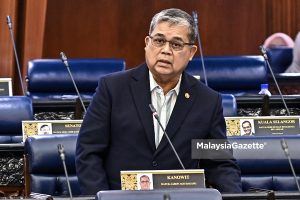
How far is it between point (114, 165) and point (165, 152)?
0.72ft

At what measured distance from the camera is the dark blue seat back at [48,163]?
15.2ft

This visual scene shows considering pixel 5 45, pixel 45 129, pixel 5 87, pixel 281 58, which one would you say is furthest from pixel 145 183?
pixel 281 58

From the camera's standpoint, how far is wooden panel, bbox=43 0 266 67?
30.3 feet

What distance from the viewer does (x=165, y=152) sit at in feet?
13.5

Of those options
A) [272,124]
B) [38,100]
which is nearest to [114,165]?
[272,124]

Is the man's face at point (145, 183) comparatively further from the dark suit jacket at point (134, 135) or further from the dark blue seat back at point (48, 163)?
the dark blue seat back at point (48, 163)

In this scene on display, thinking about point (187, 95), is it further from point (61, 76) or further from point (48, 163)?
point (61, 76)

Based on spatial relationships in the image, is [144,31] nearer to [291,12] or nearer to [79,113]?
[291,12]

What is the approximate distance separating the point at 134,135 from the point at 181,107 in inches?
9.8

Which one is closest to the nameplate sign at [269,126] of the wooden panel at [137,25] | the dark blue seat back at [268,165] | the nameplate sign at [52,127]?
the dark blue seat back at [268,165]

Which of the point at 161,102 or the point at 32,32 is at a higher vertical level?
the point at 32,32

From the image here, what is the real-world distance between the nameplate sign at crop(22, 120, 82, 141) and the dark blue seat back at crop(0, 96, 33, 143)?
0.58 m

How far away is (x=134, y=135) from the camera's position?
409 centimetres

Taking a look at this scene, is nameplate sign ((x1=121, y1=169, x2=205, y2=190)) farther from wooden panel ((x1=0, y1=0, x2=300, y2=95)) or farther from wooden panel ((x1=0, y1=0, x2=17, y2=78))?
wooden panel ((x1=0, y1=0, x2=300, y2=95))
